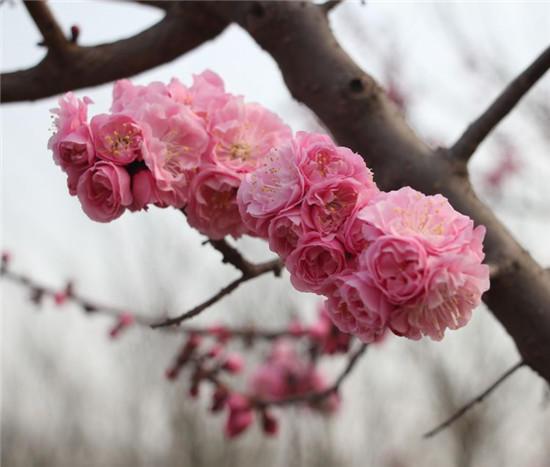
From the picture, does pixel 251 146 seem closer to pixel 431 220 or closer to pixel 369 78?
pixel 369 78

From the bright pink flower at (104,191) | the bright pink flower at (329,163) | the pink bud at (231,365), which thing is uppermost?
the bright pink flower at (329,163)

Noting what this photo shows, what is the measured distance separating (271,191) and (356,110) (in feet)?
1.88

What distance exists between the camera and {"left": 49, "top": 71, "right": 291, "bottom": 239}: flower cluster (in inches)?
49.0

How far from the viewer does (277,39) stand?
5.63 ft

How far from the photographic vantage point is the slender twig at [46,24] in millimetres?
1831

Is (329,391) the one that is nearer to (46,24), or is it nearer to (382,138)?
(382,138)

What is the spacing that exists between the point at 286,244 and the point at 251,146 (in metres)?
0.35

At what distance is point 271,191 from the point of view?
1130mm

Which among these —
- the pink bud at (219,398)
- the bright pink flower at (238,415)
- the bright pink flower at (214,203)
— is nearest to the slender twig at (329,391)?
the bright pink flower at (238,415)

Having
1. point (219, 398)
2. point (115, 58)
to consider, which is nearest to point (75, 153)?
point (115, 58)

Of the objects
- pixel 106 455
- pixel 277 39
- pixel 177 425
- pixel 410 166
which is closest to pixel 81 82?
pixel 277 39

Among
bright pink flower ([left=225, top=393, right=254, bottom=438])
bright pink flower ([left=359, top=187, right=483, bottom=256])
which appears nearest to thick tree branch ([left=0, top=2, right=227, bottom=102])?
bright pink flower ([left=359, top=187, right=483, bottom=256])

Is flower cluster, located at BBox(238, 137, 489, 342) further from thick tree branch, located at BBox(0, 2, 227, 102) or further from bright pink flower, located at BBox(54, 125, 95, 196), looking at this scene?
thick tree branch, located at BBox(0, 2, 227, 102)

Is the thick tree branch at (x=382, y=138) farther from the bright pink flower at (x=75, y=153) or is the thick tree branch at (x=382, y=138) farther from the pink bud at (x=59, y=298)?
the pink bud at (x=59, y=298)
